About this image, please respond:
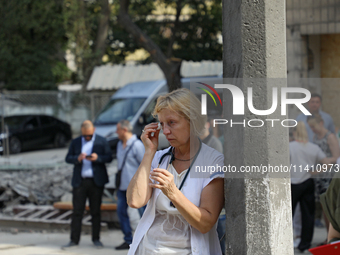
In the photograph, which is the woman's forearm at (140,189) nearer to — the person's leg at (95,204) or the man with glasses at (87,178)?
the man with glasses at (87,178)

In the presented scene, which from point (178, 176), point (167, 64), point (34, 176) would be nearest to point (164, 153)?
point (178, 176)

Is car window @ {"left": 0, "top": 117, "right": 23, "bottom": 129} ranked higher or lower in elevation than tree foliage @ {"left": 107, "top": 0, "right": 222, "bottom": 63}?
lower

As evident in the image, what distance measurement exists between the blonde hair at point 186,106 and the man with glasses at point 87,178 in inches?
180

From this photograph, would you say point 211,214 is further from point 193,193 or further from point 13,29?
point 13,29

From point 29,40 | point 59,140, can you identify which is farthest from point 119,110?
point 29,40

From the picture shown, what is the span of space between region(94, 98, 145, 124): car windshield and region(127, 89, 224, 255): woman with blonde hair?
1126 cm

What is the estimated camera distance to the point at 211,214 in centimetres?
265

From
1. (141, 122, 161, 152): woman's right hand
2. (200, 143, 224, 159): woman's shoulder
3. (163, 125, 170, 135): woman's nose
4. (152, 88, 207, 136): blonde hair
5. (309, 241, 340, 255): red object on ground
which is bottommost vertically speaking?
(309, 241, 340, 255): red object on ground

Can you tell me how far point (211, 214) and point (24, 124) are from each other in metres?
16.6

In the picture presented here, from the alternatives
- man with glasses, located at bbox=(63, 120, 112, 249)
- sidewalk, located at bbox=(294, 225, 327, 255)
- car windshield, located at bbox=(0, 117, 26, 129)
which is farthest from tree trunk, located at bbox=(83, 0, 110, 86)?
sidewalk, located at bbox=(294, 225, 327, 255)

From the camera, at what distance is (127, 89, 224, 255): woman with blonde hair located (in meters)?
2.65

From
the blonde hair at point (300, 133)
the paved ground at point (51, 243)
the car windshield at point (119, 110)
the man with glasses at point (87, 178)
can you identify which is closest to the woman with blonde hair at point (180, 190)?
the blonde hair at point (300, 133)

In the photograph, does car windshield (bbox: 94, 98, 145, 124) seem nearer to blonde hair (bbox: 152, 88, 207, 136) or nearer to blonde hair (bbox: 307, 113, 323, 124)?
blonde hair (bbox: 307, 113, 323, 124)

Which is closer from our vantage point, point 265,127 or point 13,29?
point 265,127
